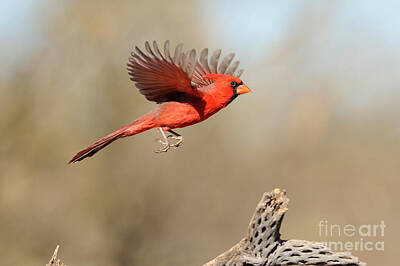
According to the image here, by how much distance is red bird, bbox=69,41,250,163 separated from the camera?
235cm

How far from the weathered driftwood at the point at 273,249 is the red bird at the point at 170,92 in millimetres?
608

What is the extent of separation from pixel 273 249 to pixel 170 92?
3.49ft

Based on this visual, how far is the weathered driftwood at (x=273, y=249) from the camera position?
266 cm

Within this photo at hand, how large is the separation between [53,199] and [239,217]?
237 cm

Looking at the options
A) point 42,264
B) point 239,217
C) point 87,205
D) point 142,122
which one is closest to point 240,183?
point 239,217

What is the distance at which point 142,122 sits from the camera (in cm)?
253

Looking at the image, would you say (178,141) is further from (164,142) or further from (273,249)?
(273,249)

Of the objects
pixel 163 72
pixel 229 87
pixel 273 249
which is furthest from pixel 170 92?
pixel 273 249

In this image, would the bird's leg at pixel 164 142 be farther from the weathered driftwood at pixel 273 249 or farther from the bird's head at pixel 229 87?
the weathered driftwood at pixel 273 249

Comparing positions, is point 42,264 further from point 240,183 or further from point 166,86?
point 166,86

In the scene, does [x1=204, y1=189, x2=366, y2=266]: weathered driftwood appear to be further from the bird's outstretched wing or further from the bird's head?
the bird's outstretched wing

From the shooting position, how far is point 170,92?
256cm

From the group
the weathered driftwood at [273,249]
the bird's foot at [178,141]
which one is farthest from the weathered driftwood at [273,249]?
the bird's foot at [178,141]

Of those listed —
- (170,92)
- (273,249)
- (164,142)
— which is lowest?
(273,249)
